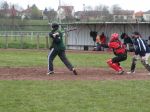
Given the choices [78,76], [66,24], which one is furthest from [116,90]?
[66,24]

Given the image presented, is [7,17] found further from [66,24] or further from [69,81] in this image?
[69,81]

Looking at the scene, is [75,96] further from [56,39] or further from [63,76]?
[56,39]

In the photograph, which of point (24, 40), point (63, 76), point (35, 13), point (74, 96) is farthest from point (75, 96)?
point (35, 13)

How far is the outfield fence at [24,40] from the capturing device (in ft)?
141

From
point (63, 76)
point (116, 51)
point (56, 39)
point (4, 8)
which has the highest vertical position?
point (4, 8)

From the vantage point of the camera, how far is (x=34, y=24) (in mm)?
67438

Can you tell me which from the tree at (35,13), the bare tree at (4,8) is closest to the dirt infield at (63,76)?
the bare tree at (4,8)

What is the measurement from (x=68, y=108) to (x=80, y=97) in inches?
59.9

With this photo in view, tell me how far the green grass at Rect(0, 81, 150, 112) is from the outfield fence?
88.0 feet

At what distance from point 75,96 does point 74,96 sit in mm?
25

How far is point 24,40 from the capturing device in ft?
174

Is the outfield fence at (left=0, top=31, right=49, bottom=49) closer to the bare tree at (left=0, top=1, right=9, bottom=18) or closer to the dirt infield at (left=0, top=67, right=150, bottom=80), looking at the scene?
the bare tree at (left=0, top=1, right=9, bottom=18)

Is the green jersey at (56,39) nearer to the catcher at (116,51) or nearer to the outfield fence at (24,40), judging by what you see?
the catcher at (116,51)

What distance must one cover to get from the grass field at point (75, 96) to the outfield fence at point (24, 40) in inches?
1050
